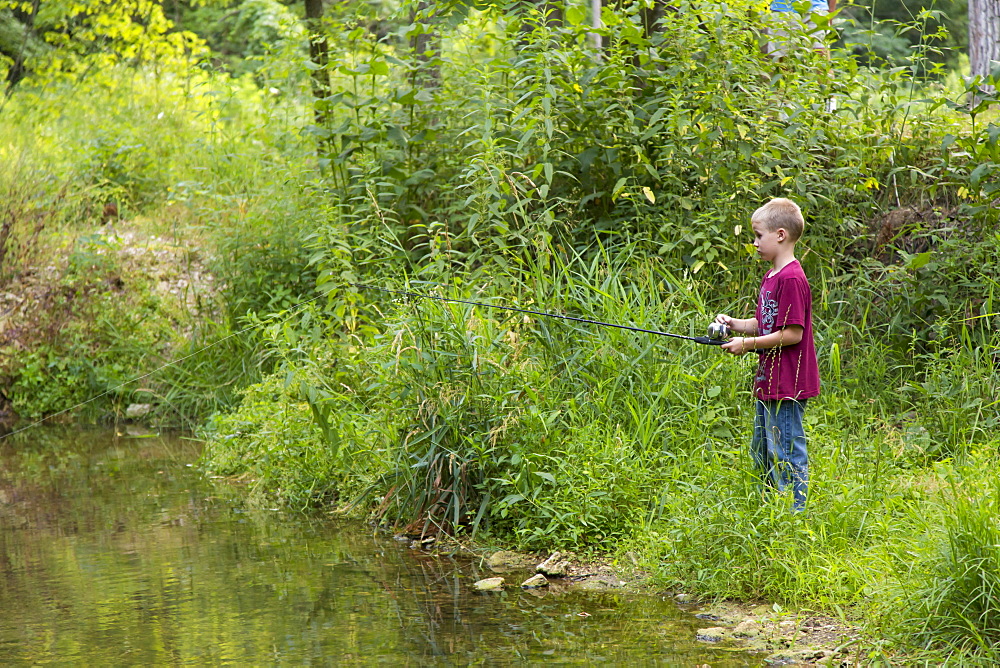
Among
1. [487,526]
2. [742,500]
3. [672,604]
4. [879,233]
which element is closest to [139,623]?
[487,526]

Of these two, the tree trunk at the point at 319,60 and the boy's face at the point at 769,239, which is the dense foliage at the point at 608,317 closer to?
the tree trunk at the point at 319,60

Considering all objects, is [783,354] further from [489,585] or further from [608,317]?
[489,585]

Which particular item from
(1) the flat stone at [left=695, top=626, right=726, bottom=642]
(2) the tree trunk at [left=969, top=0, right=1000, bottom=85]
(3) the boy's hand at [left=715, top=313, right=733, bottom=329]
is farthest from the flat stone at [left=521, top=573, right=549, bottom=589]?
(2) the tree trunk at [left=969, top=0, right=1000, bottom=85]

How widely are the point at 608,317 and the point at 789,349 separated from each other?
59.9 inches

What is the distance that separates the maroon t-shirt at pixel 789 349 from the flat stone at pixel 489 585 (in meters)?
1.48

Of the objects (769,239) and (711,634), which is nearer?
(711,634)

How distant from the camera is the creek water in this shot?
13.0 feet

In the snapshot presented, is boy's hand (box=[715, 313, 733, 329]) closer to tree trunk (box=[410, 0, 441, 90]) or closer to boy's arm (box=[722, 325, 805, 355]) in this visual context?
boy's arm (box=[722, 325, 805, 355])

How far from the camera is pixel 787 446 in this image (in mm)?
4582

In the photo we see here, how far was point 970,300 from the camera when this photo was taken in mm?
6047

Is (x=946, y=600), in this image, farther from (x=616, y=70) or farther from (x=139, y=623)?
(x=616, y=70)

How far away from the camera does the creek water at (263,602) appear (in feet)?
13.0

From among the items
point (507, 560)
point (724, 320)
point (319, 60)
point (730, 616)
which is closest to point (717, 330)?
point (724, 320)

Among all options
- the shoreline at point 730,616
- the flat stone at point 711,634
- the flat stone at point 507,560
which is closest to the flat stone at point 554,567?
the shoreline at point 730,616
